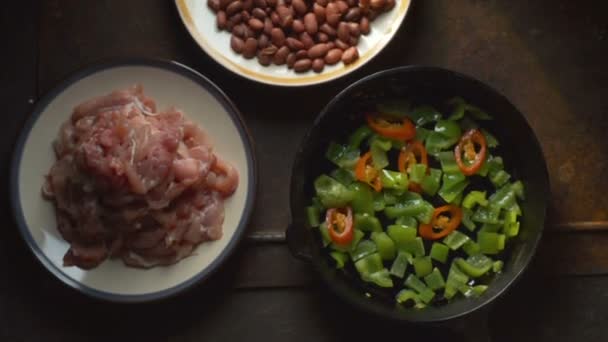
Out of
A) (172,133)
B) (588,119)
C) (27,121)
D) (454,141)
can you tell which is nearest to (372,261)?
(454,141)

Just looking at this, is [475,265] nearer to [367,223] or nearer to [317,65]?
[367,223]

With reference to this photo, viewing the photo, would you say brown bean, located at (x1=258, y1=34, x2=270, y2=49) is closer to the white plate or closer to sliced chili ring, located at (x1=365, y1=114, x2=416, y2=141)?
the white plate

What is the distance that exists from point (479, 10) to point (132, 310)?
1195mm

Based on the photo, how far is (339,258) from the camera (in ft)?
6.54

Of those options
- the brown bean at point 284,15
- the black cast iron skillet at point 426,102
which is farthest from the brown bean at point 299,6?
the black cast iron skillet at point 426,102

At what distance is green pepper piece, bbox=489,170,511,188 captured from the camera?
79.6 inches

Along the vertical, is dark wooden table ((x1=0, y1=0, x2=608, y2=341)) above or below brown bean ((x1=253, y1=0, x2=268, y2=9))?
below

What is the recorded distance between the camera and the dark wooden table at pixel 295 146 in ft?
6.78

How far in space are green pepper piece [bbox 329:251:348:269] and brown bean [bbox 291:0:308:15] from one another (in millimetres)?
616

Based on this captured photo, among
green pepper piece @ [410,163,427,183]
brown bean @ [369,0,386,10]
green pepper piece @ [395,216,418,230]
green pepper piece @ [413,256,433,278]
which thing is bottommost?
green pepper piece @ [413,256,433,278]

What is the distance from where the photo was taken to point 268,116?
7.00ft

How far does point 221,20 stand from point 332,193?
527 millimetres

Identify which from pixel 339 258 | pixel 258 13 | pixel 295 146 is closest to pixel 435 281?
pixel 339 258

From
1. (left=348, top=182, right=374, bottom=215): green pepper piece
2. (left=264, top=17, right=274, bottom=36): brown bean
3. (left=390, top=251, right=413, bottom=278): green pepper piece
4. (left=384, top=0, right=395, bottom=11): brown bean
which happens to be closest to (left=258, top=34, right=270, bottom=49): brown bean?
(left=264, top=17, right=274, bottom=36): brown bean
